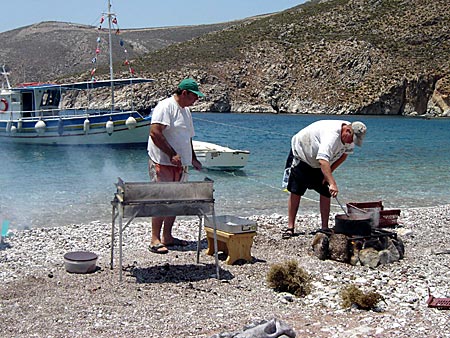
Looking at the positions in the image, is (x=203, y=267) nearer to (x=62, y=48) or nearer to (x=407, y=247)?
(x=407, y=247)

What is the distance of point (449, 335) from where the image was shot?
16.1ft

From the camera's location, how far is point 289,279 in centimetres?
607

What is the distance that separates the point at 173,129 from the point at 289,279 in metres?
2.09

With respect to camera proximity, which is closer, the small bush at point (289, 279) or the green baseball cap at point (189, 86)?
the small bush at point (289, 279)

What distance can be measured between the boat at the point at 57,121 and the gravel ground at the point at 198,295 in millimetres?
22413

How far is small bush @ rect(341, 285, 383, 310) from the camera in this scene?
5.54 metres

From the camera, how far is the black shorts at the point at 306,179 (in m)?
8.12

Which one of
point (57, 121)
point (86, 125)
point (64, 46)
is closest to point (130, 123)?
point (86, 125)

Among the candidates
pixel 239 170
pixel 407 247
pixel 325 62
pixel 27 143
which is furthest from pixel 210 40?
pixel 407 247

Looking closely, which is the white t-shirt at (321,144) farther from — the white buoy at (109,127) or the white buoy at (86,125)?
the white buoy at (86,125)

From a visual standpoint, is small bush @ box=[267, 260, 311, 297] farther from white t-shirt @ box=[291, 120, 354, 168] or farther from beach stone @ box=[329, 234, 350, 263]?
white t-shirt @ box=[291, 120, 354, 168]

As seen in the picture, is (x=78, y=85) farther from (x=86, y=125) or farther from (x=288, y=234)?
(x=288, y=234)

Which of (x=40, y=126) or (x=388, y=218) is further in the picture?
(x=40, y=126)

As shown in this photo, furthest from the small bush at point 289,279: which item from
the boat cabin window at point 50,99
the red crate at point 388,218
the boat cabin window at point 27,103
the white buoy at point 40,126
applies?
the boat cabin window at point 27,103
